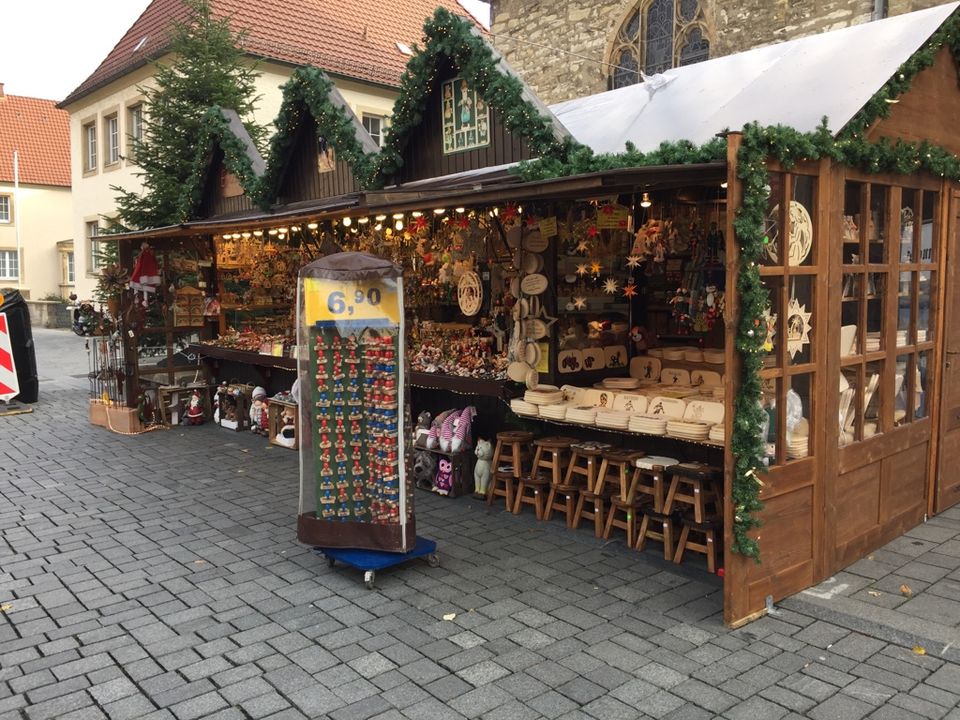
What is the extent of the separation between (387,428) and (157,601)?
1.89m

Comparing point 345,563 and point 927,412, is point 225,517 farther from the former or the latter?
point 927,412

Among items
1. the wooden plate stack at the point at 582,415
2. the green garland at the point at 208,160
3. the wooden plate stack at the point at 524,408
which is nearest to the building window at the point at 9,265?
the green garland at the point at 208,160

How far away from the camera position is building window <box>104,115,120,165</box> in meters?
22.9

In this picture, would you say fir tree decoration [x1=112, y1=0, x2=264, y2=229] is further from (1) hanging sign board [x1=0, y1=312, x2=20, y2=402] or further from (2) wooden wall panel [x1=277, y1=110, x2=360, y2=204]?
(2) wooden wall panel [x1=277, y1=110, x2=360, y2=204]

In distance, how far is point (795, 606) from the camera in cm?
494

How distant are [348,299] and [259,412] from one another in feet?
19.2

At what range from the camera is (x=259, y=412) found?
10.6m

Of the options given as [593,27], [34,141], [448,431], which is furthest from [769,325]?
[34,141]

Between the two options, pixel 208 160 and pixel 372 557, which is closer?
pixel 372 557

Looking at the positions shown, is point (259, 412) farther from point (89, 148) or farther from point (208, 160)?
point (89, 148)

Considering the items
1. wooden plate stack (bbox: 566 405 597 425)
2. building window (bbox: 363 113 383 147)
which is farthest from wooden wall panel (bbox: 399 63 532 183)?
building window (bbox: 363 113 383 147)

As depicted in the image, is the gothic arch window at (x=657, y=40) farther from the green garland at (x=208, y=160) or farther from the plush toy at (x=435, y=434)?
the plush toy at (x=435, y=434)

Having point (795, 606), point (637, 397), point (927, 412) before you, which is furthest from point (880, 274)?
point (795, 606)

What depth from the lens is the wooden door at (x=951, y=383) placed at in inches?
257
